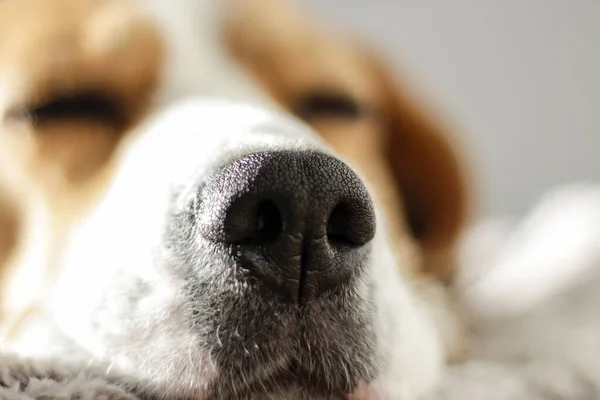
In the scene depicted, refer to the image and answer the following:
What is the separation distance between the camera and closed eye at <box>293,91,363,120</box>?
1.17 meters

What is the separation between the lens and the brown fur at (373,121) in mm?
1159

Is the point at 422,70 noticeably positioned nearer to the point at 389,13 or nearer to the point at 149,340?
the point at 389,13

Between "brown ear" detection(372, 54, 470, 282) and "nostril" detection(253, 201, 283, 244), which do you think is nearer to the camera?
"nostril" detection(253, 201, 283, 244)

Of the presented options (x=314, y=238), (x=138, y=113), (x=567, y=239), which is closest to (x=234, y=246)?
(x=314, y=238)

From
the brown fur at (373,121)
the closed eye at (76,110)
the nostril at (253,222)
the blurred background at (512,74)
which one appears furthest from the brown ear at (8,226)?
the blurred background at (512,74)

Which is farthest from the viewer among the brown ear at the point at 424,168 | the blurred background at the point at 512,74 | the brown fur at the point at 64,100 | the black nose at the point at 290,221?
the blurred background at the point at 512,74

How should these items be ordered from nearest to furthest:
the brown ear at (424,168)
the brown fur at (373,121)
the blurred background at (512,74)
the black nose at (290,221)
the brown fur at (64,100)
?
1. the black nose at (290,221)
2. the brown fur at (64,100)
3. the brown fur at (373,121)
4. the brown ear at (424,168)
5. the blurred background at (512,74)

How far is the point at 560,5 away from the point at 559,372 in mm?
1913

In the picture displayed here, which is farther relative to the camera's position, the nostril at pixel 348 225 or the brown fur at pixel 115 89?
the brown fur at pixel 115 89

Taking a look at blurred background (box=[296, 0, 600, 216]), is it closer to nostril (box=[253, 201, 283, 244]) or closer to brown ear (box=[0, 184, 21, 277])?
brown ear (box=[0, 184, 21, 277])

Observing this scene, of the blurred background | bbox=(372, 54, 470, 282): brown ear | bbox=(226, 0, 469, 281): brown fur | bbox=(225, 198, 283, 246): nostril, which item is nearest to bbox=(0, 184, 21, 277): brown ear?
bbox=(226, 0, 469, 281): brown fur

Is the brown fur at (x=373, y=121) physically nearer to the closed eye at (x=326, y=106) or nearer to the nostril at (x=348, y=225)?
the closed eye at (x=326, y=106)

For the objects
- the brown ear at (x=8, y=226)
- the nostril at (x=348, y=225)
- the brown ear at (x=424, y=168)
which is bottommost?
the brown ear at (x=8, y=226)

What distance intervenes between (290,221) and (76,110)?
1.88ft
